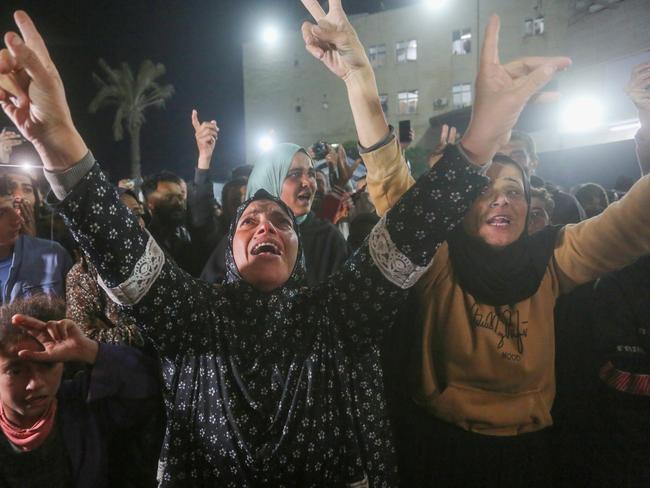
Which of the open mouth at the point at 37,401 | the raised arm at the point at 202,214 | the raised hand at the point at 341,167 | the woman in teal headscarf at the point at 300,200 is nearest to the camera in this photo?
the open mouth at the point at 37,401

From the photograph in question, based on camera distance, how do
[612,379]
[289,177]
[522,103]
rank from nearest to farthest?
[522,103], [612,379], [289,177]

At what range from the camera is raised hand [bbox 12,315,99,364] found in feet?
5.22

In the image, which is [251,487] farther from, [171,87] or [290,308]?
[171,87]


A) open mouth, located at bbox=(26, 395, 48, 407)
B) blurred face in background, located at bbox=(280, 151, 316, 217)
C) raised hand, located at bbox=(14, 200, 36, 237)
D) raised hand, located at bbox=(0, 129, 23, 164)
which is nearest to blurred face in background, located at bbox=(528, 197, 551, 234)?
blurred face in background, located at bbox=(280, 151, 316, 217)

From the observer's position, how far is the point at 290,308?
1748 millimetres

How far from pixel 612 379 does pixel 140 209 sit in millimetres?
3760

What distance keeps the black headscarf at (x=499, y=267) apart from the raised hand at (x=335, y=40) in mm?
813

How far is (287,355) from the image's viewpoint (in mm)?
1708

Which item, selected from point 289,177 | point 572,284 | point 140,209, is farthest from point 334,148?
point 572,284

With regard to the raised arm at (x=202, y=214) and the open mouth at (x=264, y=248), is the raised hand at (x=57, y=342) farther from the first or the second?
the raised arm at (x=202, y=214)

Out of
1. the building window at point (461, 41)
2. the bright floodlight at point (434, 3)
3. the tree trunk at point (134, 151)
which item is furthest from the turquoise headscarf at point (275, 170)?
the bright floodlight at point (434, 3)

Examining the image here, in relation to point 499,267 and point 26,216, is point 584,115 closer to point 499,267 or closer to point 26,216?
point 499,267

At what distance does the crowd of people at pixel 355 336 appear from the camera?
149 cm

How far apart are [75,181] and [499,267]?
154cm
